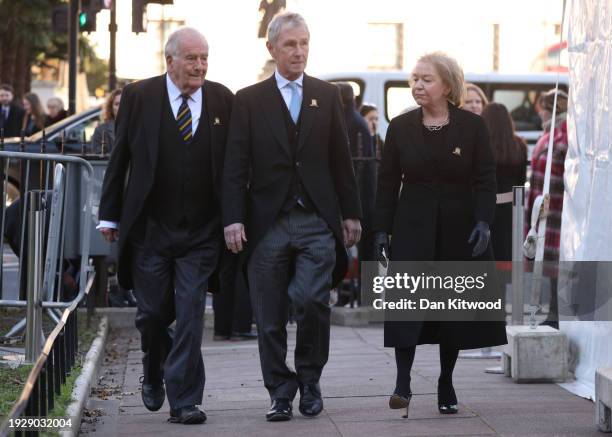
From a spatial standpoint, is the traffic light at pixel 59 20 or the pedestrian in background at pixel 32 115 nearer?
the pedestrian in background at pixel 32 115

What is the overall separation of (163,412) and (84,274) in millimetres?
1375

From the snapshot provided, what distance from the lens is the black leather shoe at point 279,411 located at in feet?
21.6

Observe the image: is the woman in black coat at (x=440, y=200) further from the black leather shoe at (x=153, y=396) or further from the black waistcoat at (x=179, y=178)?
the black leather shoe at (x=153, y=396)

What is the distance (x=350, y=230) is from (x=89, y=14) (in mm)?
11602

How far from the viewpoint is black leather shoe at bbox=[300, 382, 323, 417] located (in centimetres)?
666

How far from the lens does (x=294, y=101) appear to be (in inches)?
269

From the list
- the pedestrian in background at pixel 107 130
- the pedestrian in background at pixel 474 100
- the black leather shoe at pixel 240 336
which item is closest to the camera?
the pedestrian in background at pixel 474 100

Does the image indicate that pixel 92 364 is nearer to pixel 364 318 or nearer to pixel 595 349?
pixel 595 349

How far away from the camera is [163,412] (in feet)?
23.1

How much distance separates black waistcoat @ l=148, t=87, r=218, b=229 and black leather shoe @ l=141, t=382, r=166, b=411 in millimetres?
838

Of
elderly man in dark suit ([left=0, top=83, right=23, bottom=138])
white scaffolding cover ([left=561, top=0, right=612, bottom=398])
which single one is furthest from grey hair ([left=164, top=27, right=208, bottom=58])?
elderly man in dark suit ([left=0, top=83, right=23, bottom=138])

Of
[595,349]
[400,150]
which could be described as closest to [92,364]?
[400,150]

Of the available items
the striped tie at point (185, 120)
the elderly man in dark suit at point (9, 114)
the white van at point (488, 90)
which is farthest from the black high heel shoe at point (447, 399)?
the white van at point (488, 90)

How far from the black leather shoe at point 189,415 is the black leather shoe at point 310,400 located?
49 centimetres
